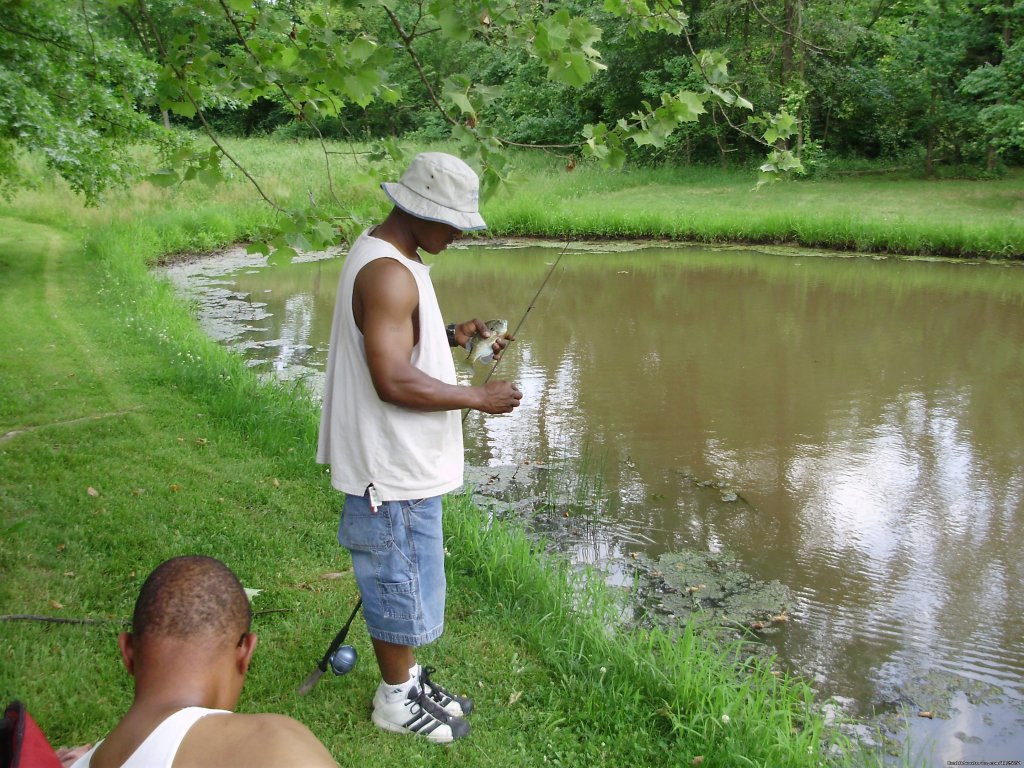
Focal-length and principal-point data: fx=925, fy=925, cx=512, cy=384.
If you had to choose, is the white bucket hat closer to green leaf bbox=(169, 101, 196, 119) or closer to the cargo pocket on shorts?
the cargo pocket on shorts

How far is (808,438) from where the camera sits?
7.54 meters

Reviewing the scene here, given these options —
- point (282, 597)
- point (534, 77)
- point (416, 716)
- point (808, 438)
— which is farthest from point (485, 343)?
point (534, 77)

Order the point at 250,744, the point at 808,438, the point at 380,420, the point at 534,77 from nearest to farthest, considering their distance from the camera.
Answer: the point at 250,744 → the point at 380,420 → the point at 808,438 → the point at 534,77

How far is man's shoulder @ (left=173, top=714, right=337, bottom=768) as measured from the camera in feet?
4.71

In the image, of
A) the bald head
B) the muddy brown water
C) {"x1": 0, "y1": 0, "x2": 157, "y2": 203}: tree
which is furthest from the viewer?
{"x1": 0, "y1": 0, "x2": 157, "y2": 203}: tree

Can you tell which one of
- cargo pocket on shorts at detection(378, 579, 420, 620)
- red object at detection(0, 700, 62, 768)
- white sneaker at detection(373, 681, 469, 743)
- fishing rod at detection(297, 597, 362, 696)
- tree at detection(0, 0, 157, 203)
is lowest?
white sneaker at detection(373, 681, 469, 743)

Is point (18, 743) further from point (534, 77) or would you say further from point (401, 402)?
point (534, 77)

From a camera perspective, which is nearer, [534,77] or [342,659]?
[342,659]

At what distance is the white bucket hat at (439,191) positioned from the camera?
2.61 metres

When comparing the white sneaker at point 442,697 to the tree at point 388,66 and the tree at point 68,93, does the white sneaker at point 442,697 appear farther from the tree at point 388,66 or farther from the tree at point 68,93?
the tree at point 68,93

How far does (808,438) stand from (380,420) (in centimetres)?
565

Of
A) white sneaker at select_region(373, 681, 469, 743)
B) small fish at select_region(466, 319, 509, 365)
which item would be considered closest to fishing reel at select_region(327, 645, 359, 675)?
white sneaker at select_region(373, 681, 469, 743)

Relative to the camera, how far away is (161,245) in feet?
52.1

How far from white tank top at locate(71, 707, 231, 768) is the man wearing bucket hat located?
1125 mm
